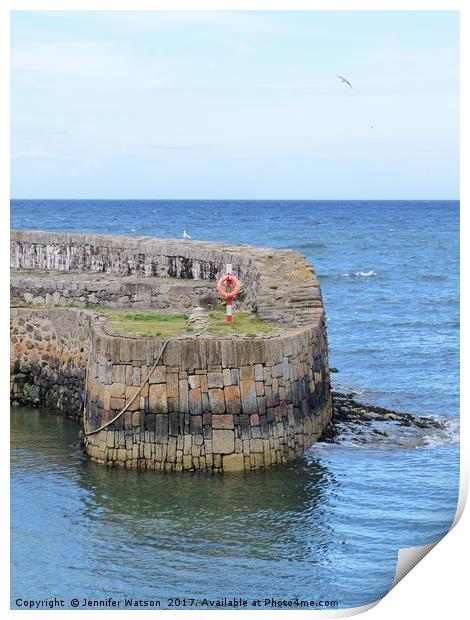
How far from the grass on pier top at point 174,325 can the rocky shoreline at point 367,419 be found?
1966 millimetres

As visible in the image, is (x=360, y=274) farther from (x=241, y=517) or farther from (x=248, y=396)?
(x=241, y=517)

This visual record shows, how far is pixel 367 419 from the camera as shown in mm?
18031

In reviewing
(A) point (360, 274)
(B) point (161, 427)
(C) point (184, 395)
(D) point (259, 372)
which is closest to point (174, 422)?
(B) point (161, 427)

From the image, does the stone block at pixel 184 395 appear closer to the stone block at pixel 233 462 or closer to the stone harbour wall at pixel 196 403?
the stone harbour wall at pixel 196 403

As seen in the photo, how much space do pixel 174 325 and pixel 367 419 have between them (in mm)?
3976

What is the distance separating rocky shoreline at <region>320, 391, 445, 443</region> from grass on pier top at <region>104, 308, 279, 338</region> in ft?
6.45

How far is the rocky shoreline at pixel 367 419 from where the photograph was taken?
56.4 ft

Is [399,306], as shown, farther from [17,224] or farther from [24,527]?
[17,224]

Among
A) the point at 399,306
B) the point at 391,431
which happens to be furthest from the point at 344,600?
the point at 399,306

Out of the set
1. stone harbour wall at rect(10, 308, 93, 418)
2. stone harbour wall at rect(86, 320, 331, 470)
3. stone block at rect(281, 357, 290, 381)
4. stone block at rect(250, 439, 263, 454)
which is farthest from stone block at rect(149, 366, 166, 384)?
stone harbour wall at rect(10, 308, 93, 418)

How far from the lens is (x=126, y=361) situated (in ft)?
46.5

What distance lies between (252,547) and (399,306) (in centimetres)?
2304

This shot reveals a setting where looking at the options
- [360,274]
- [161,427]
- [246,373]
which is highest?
[360,274]

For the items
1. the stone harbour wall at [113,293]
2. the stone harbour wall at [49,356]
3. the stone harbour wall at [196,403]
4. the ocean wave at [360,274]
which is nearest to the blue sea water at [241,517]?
the stone harbour wall at [196,403]
